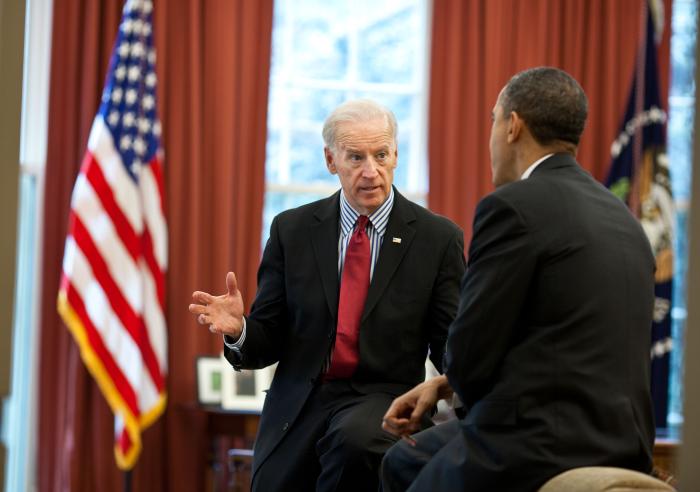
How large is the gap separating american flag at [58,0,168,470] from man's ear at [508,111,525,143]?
11.7 ft

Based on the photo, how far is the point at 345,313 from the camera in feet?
9.90

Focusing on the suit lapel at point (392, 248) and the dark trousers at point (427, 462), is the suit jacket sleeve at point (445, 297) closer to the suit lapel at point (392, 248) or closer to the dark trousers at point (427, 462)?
the suit lapel at point (392, 248)

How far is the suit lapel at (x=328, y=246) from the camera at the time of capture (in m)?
3.05

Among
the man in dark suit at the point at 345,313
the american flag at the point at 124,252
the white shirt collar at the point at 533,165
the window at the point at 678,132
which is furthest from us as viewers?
the window at the point at 678,132

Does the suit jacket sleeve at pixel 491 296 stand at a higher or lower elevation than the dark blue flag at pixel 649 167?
lower

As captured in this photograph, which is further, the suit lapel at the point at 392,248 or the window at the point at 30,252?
the window at the point at 30,252

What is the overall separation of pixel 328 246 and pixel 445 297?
0.40 m

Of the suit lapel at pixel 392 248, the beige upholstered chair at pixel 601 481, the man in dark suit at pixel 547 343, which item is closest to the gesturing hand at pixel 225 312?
the suit lapel at pixel 392 248

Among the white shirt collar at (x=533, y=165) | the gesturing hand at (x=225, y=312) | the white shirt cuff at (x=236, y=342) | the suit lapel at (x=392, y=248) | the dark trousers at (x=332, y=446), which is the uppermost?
the white shirt collar at (x=533, y=165)

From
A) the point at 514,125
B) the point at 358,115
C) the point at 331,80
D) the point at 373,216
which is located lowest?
the point at 373,216

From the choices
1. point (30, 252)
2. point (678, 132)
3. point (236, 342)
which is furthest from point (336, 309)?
point (678, 132)

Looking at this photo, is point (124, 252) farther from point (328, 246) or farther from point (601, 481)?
point (601, 481)

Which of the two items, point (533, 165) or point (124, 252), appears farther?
point (124, 252)

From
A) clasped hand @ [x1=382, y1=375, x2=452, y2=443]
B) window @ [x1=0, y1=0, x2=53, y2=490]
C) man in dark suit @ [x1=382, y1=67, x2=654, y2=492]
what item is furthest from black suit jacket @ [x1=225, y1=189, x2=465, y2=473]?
window @ [x1=0, y1=0, x2=53, y2=490]
